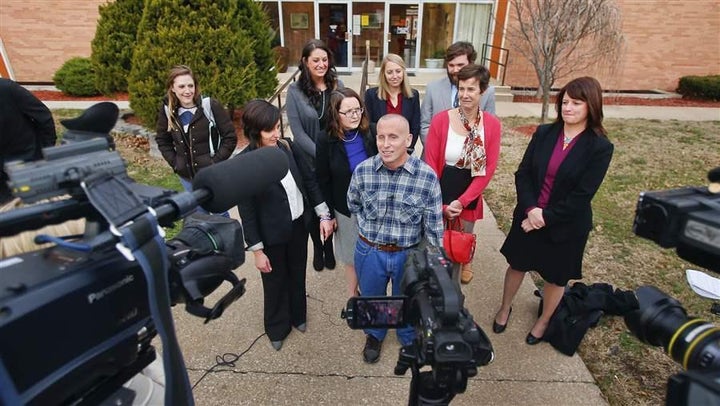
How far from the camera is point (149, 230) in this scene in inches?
39.0

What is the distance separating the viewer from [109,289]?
0.99m

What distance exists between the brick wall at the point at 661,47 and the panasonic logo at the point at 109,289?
45.2 ft

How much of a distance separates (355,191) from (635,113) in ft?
37.5

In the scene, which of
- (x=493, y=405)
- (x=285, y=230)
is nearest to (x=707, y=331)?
(x=493, y=405)

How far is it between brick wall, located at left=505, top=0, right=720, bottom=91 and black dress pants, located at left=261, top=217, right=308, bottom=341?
1208 cm

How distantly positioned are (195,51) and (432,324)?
6627 millimetres

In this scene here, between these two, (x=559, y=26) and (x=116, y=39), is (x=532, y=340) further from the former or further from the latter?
(x=116, y=39)

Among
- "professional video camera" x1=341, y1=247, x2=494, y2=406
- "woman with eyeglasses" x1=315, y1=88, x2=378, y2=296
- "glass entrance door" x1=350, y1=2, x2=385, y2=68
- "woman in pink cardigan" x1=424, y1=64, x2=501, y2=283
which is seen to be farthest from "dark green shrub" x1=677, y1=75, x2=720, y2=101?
"professional video camera" x1=341, y1=247, x2=494, y2=406

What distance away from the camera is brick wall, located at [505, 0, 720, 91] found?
1273cm

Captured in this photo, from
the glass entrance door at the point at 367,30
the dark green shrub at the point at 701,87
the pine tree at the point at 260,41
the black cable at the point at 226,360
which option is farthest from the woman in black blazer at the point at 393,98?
the dark green shrub at the point at 701,87

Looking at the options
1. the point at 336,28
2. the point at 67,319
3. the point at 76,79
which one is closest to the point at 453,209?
the point at 67,319

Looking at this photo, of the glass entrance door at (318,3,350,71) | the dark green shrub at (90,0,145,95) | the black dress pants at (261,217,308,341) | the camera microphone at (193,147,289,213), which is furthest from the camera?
the glass entrance door at (318,3,350,71)

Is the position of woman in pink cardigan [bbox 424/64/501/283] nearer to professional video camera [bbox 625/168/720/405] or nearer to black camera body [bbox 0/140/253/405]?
professional video camera [bbox 625/168/720/405]

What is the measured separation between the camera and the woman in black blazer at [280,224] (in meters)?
2.78
